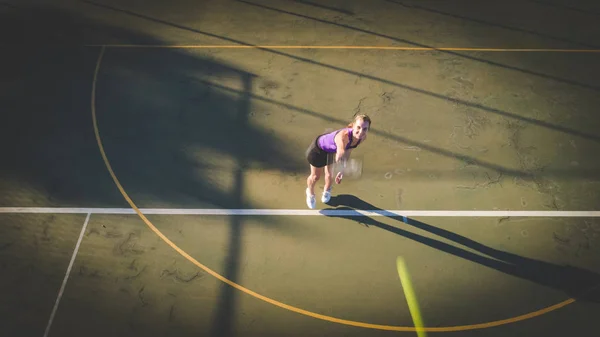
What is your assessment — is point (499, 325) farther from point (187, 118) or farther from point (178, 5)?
point (178, 5)

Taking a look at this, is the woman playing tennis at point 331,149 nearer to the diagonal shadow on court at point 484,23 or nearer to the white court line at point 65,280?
the white court line at point 65,280

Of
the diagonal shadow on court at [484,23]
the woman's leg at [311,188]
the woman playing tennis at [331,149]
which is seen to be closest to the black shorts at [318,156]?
the woman playing tennis at [331,149]

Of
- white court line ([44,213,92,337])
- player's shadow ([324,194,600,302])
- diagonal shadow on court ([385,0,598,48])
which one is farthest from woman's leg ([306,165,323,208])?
diagonal shadow on court ([385,0,598,48])

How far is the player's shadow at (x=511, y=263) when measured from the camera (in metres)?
6.55

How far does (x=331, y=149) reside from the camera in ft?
20.9

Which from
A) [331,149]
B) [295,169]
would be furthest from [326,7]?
[331,149]

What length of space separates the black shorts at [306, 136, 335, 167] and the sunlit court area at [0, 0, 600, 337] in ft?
3.60

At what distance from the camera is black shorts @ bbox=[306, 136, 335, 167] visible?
257 inches

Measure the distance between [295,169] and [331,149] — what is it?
5.65ft

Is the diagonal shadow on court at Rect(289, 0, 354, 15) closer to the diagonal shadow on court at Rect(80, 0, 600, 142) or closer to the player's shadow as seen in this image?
the diagonal shadow on court at Rect(80, 0, 600, 142)

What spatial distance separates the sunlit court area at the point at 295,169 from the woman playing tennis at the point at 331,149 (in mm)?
397

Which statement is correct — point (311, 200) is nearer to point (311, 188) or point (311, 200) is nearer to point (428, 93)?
point (311, 188)

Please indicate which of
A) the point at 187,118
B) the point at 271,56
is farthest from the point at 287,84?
the point at 187,118

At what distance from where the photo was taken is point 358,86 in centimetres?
923
